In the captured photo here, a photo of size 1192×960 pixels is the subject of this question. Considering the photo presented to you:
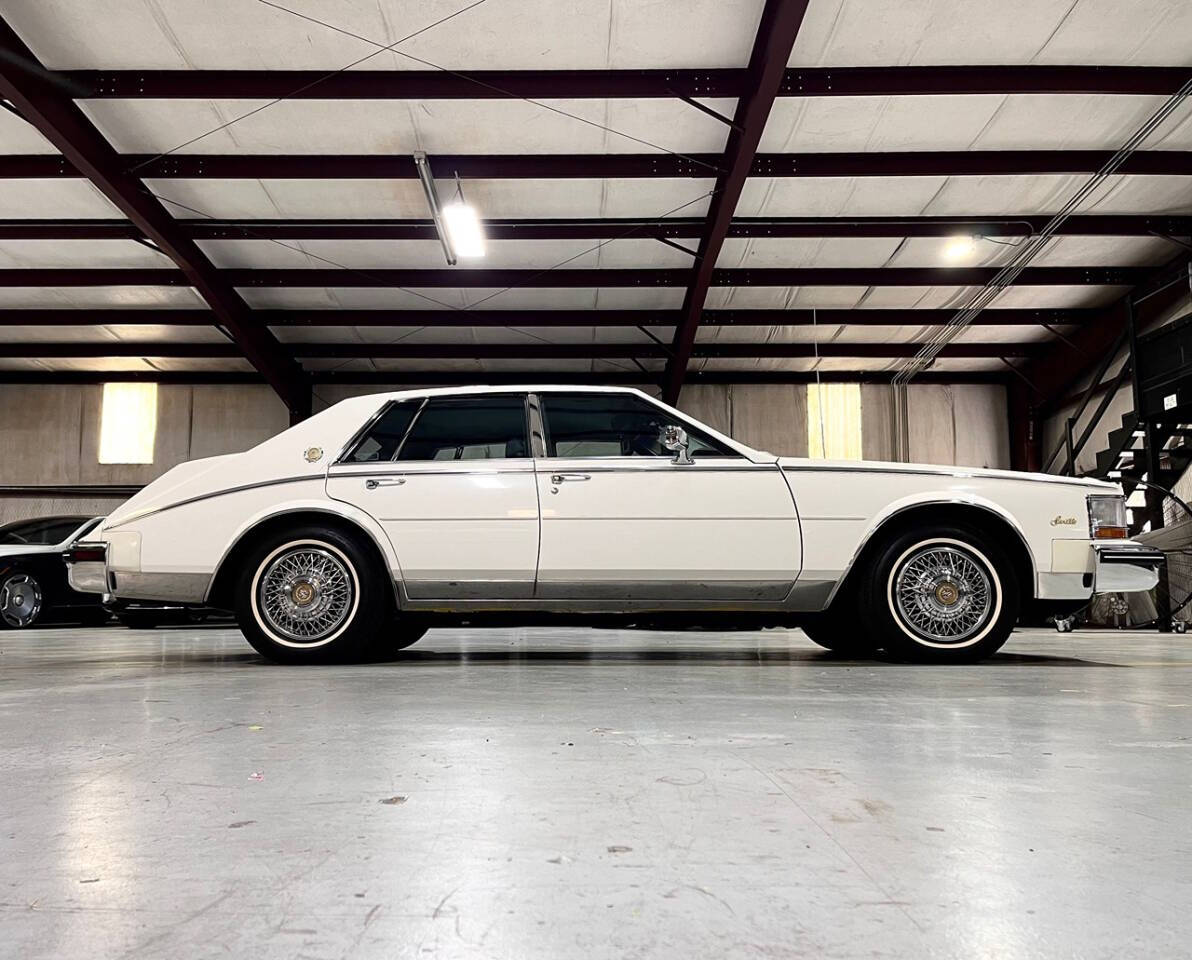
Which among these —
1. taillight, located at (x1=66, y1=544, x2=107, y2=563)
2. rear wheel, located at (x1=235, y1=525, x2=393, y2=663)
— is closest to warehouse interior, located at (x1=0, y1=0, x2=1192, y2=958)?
rear wheel, located at (x1=235, y1=525, x2=393, y2=663)

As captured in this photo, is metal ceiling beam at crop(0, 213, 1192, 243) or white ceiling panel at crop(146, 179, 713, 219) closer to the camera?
white ceiling panel at crop(146, 179, 713, 219)

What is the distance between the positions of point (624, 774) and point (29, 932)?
110cm

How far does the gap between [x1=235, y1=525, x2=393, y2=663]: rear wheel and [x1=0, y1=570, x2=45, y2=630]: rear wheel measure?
7.14 metres

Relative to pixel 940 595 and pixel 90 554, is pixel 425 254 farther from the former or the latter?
pixel 940 595

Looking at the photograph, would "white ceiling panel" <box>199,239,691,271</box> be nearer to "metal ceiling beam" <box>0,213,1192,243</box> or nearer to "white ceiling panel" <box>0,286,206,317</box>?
"metal ceiling beam" <box>0,213,1192,243</box>

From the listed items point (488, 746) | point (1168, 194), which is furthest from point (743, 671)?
point (1168, 194)

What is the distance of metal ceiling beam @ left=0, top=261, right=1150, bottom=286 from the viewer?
13625 millimetres

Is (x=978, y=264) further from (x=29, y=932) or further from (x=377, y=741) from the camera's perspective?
(x=29, y=932)

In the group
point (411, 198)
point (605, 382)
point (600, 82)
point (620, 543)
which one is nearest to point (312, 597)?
point (620, 543)

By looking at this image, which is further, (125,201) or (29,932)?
(125,201)

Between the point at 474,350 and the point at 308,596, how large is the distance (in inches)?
502

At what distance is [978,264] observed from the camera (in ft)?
44.3

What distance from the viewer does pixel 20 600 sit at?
10039 millimetres

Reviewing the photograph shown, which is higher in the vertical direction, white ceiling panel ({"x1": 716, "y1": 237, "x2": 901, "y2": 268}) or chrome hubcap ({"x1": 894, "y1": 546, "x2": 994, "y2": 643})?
white ceiling panel ({"x1": 716, "y1": 237, "x2": 901, "y2": 268})
